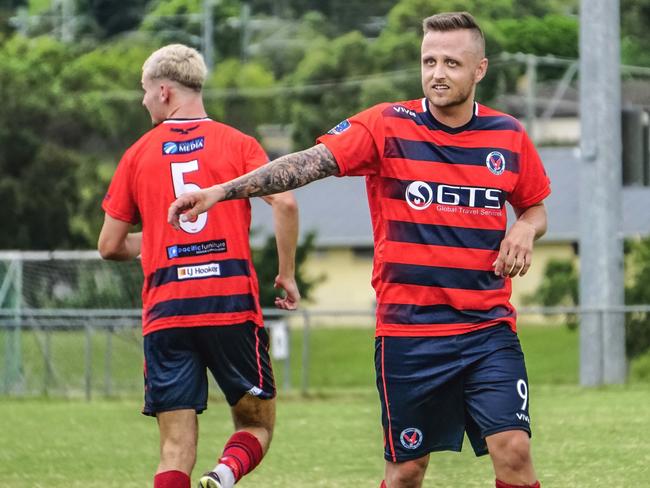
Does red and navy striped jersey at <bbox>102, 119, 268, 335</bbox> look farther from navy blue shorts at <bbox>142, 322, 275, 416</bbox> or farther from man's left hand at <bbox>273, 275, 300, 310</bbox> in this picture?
man's left hand at <bbox>273, 275, 300, 310</bbox>

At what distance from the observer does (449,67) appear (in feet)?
20.0

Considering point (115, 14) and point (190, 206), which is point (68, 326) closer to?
point (190, 206)

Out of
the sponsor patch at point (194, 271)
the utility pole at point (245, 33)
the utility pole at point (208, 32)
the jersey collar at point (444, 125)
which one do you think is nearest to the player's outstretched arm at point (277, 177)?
the jersey collar at point (444, 125)

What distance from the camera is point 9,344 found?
22.3 m

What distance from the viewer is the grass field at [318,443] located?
31.4ft

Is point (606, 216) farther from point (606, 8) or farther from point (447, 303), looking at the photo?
point (447, 303)

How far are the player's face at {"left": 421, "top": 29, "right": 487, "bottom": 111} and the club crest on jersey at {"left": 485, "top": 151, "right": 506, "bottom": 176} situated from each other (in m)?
0.23

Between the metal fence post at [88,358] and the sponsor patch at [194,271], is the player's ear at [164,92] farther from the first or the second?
the metal fence post at [88,358]

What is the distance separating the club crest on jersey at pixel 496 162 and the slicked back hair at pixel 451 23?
1.38 feet

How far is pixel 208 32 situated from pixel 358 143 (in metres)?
70.1

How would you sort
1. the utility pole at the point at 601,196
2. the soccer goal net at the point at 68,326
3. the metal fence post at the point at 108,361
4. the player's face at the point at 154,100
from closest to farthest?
the player's face at the point at 154,100
the utility pole at the point at 601,196
the metal fence post at the point at 108,361
the soccer goal net at the point at 68,326

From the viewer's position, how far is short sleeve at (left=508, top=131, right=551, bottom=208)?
20.5 feet

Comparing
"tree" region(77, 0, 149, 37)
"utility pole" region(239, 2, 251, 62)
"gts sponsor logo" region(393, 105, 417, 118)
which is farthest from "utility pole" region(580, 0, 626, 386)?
"tree" region(77, 0, 149, 37)

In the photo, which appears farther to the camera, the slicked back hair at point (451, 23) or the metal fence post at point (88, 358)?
the metal fence post at point (88, 358)
